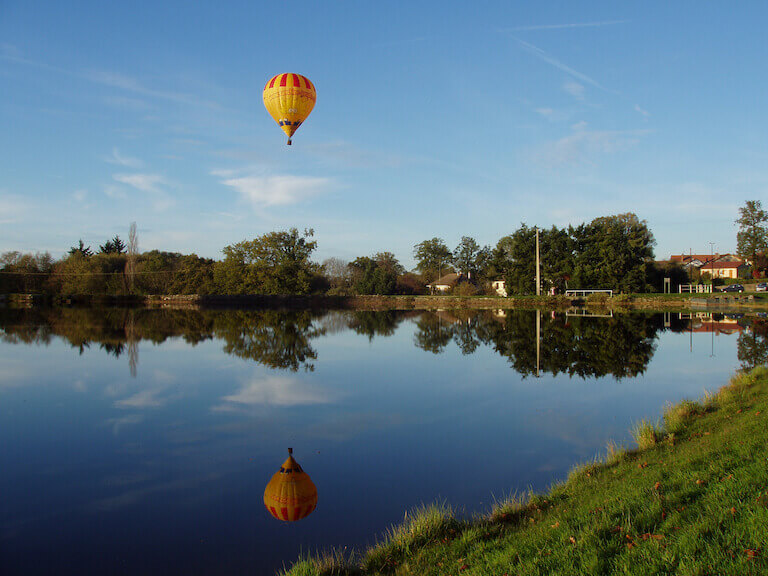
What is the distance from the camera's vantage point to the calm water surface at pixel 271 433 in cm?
488

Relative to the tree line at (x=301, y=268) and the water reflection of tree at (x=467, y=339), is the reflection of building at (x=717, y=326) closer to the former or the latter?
the water reflection of tree at (x=467, y=339)

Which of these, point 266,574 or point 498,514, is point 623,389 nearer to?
point 498,514

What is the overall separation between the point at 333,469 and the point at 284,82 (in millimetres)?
12399

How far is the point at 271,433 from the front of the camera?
8078 mm

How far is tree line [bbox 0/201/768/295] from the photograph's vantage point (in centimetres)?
4709

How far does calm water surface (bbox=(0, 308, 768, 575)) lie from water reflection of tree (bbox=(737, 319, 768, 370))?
150mm

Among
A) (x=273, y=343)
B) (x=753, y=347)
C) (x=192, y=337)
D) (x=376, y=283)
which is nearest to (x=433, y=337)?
(x=273, y=343)

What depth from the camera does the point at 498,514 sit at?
4.97 m

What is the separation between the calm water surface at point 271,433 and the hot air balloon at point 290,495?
0.12m

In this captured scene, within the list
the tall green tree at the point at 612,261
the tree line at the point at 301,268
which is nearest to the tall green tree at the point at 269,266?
the tree line at the point at 301,268

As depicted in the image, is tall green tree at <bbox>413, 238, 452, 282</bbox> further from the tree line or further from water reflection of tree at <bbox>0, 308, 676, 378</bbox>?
water reflection of tree at <bbox>0, 308, 676, 378</bbox>

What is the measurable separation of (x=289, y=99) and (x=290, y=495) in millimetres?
12568

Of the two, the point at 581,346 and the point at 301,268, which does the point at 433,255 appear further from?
the point at 581,346

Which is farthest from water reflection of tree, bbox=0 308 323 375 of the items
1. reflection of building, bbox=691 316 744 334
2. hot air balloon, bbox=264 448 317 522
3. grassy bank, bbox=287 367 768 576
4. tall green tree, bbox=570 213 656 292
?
tall green tree, bbox=570 213 656 292
